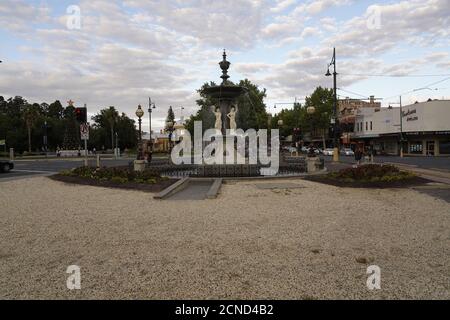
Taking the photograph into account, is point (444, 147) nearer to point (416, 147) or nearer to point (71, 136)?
point (416, 147)

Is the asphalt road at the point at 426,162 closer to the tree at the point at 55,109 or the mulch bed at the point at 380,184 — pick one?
the mulch bed at the point at 380,184

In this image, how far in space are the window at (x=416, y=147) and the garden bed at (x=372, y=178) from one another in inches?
1789

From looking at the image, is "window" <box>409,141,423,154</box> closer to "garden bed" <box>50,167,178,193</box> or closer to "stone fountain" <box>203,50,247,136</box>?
"stone fountain" <box>203,50,247,136</box>

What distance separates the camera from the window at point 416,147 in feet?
186

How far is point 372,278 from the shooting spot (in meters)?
4.92

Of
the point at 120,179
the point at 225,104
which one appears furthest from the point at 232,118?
the point at 120,179

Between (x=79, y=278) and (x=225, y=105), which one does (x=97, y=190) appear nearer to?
(x=79, y=278)

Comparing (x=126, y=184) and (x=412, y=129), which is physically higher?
(x=412, y=129)

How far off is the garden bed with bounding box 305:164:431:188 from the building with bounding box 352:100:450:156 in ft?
126

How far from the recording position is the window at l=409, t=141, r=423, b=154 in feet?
186

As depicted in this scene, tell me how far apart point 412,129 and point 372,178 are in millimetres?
47198

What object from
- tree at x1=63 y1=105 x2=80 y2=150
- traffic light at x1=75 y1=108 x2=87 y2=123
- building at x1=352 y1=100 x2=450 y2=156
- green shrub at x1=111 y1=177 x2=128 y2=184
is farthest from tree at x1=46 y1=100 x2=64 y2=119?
green shrub at x1=111 y1=177 x2=128 y2=184

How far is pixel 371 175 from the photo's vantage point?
1606 cm
